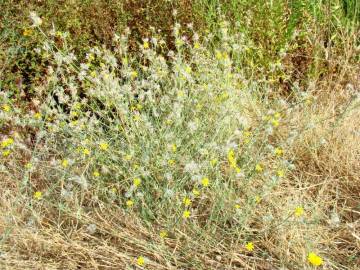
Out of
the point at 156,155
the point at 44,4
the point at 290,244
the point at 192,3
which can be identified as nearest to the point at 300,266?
the point at 290,244

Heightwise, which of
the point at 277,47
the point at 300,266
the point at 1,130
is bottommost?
the point at 300,266

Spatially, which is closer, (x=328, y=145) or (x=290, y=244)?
(x=290, y=244)

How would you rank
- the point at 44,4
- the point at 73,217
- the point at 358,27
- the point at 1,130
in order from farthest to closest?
the point at 358,27
the point at 44,4
the point at 1,130
the point at 73,217

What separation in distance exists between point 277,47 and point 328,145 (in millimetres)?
1100

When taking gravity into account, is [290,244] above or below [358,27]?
below

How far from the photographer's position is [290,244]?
2.29 m

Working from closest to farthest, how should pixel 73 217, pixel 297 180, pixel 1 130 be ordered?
pixel 73 217
pixel 297 180
pixel 1 130

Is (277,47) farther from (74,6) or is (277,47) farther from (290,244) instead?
(290,244)

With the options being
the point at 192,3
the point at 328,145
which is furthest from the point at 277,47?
the point at 328,145

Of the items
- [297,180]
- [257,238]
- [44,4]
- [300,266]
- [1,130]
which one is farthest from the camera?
[44,4]

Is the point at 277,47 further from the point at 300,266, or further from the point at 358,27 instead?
the point at 300,266

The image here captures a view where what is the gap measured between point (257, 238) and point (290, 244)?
0.19 m

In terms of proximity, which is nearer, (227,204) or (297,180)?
→ (227,204)

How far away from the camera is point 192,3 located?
397cm
